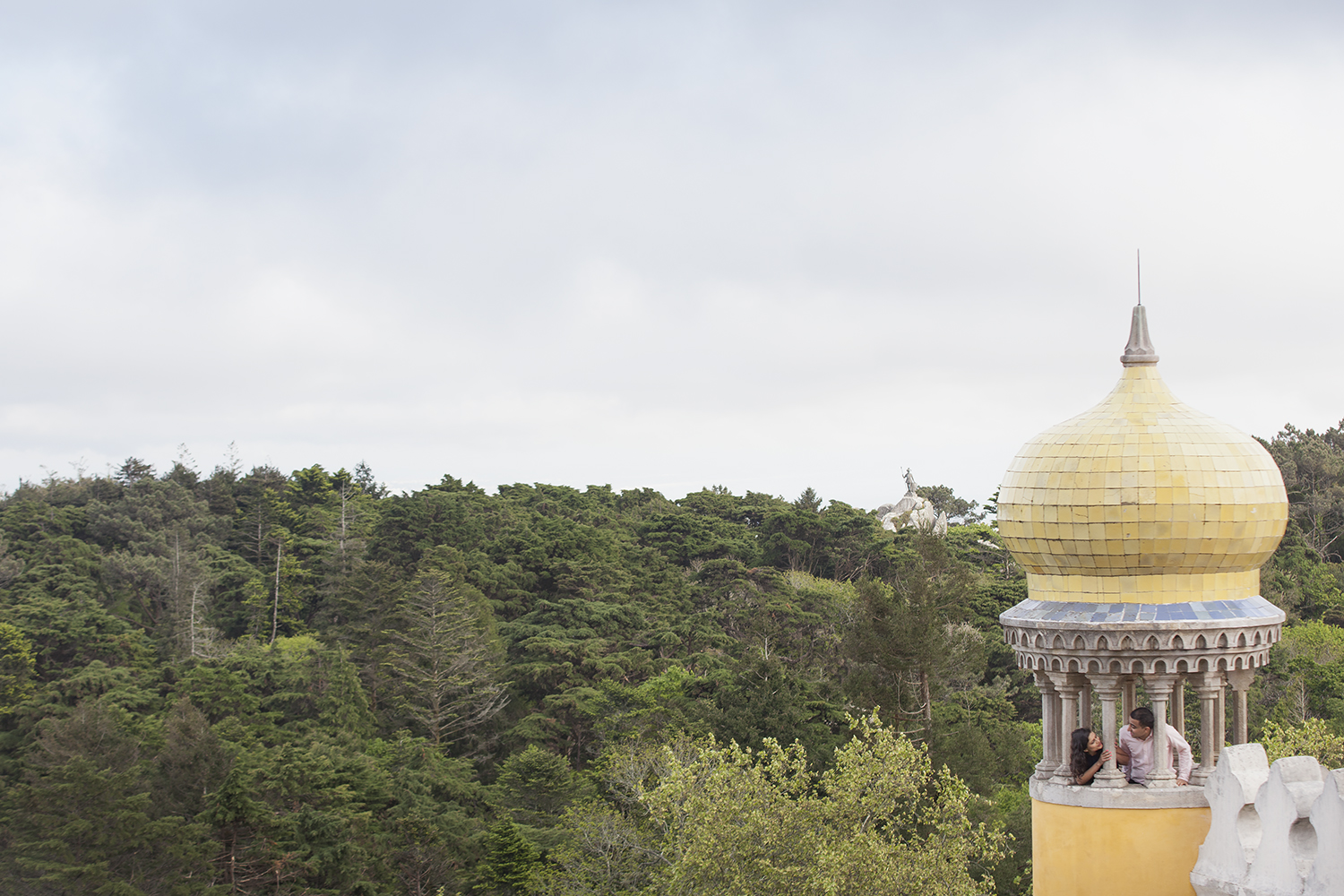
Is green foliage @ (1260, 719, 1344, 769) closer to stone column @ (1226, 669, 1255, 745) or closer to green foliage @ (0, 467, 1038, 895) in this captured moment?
green foliage @ (0, 467, 1038, 895)

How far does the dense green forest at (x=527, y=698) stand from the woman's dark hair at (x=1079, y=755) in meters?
7.75

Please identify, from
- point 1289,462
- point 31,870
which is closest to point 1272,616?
point 31,870

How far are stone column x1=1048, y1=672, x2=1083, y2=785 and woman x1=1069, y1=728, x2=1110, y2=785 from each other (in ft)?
0.16

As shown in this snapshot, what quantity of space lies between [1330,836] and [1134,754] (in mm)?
2384

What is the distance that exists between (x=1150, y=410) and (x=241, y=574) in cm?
5627

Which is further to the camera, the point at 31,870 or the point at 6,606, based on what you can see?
the point at 6,606

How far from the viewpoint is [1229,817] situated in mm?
10320

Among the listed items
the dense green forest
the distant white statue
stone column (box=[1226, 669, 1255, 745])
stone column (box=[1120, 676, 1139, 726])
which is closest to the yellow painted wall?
stone column (box=[1226, 669, 1255, 745])

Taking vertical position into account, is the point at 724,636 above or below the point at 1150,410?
below

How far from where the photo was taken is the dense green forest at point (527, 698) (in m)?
23.8

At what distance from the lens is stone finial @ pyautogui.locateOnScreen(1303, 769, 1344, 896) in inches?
353

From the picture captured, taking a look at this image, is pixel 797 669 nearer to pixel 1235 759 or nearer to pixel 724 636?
pixel 724 636

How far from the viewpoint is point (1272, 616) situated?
11484 millimetres

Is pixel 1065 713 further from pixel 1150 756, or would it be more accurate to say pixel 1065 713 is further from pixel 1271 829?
pixel 1271 829
